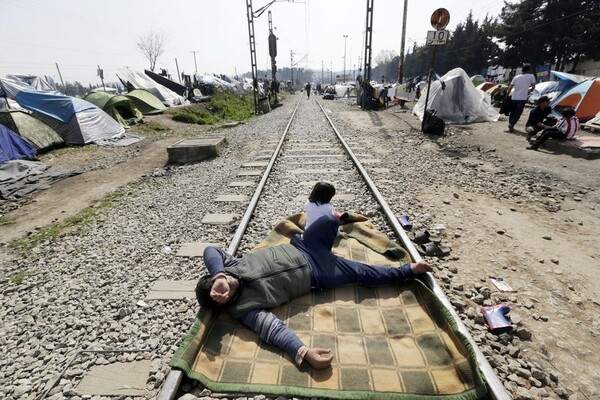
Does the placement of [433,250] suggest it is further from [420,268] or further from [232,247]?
[232,247]

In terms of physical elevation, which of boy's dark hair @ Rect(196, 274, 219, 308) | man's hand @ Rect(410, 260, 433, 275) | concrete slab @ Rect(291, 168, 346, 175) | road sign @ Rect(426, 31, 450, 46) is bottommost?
concrete slab @ Rect(291, 168, 346, 175)

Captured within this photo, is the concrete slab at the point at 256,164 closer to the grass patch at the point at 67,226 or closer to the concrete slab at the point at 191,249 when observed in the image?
the grass patch at the point at 67,226

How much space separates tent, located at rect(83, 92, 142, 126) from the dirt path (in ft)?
18.2

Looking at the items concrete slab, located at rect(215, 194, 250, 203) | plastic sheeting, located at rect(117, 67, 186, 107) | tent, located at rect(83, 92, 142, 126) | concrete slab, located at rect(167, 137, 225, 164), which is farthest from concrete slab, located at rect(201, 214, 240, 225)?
plastic sheeting, located at rect(117, 67, 186, 107)

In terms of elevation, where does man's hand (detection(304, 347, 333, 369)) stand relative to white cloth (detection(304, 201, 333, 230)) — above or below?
below

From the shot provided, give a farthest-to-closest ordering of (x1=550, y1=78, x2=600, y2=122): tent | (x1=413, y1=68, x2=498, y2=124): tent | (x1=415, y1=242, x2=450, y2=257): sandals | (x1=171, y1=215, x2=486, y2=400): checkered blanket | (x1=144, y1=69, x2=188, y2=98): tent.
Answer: (x1=144, y1=69, x2=188, y2=98): tent < (x1=413, y1=68, x2=498, y2=124): tent < (x1=550, y1=78, x2=600, y2=122): tent < (x1=415, y1=242, x2=450, y2=257): sandals < (x1=171, y1=215, x2=486, y2=400): checkered blanket

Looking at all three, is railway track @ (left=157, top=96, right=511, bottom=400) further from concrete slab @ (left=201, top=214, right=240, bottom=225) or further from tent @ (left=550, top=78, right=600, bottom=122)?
tent @ (left=550, top=78, right=600, bottom=122)

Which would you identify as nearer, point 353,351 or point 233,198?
point 353,351

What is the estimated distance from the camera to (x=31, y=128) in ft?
30.9

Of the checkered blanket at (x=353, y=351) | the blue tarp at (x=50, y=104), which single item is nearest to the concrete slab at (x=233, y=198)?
the checkered blanket at (x=353, y=351)

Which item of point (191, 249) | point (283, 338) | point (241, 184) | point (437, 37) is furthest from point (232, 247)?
point (437, 37)

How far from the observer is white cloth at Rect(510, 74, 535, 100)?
9219 millimetres

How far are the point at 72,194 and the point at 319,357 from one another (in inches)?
260

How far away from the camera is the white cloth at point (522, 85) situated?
9219 mm
